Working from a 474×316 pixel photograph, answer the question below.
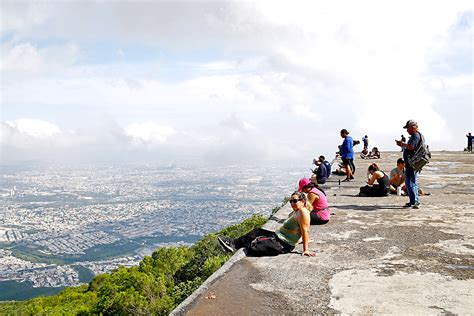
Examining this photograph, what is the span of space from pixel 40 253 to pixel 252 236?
9584cm

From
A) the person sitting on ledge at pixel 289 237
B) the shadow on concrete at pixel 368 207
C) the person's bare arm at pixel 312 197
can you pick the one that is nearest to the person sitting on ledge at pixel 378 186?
the shadow on concrete at pixel 368 207

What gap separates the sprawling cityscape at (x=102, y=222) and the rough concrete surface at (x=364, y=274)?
57.7 meters

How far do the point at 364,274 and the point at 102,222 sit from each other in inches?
4807

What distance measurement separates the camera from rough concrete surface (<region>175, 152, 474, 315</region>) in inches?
177

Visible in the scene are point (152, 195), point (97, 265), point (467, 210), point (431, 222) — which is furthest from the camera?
point (152, 195)

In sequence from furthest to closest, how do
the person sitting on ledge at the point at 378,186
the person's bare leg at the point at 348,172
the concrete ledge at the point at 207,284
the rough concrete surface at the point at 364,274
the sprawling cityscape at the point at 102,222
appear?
the sprawling cityscape at the point at 102,222 < the person's bare leg at the point at 348,172 < the person sitting on ledge at the point at 378,186 < the concrete ledge at the point at 207,284 < the rough concrete surface at the point at 364,274

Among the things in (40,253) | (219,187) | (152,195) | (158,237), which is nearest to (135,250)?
(158,237)

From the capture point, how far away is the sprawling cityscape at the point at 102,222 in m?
78.6

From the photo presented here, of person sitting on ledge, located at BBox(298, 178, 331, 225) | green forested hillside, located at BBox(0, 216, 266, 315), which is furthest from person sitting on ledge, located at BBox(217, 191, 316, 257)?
green forested hillside, located at BBox(0, 216, 266, 315)

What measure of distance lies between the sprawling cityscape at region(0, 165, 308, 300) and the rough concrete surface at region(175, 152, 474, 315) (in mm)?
57740

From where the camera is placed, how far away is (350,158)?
578 inches

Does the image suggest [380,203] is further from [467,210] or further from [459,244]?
[459,244]

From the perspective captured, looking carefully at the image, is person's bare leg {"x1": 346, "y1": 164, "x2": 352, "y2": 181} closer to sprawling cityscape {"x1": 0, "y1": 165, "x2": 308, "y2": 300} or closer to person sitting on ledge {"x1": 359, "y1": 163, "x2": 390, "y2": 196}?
person sitting on ledge {"x1": 359, "y1": 163, "x2": 390, "y2": 196}

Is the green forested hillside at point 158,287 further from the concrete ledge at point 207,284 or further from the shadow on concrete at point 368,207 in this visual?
the concrete ledge at point 207,284
